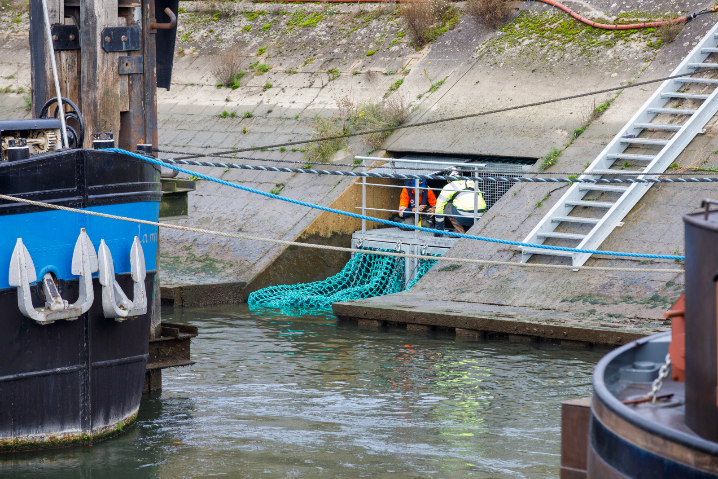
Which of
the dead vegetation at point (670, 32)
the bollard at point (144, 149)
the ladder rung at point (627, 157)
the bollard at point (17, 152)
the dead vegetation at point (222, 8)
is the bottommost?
the bollard at point (17, 152)

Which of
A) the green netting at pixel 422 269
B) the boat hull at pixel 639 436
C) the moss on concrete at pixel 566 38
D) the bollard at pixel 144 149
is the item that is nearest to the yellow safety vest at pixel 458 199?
the green netting at pixel 422 269

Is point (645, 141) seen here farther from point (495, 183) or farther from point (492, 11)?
point (492, 11)

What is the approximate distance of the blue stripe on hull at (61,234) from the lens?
20.7ft

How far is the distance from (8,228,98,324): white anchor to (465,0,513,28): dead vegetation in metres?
12.6

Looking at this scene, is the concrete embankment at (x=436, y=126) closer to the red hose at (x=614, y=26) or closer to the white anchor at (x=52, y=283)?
the red hose at (x=614, y=26)

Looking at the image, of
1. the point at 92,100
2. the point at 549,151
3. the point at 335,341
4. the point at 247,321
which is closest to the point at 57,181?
the point at 92,100

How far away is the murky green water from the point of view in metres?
6.78

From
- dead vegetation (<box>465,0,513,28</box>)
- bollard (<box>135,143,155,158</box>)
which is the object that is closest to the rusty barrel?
bollard (<box>135,143,155,158</box>)

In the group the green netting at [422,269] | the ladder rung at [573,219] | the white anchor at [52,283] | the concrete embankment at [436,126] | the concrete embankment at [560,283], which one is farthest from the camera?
the green netting at [422,269]

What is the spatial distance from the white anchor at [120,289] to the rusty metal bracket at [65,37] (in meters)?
2.07

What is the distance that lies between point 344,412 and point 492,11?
11.3 m

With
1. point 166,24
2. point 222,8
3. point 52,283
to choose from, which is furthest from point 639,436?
point 222,8

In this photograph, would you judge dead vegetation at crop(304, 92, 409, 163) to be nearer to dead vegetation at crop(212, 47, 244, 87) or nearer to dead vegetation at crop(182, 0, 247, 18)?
dead vegetation at crop(212, 47, 244, 87)

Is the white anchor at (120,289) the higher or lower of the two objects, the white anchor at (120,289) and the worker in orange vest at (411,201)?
the lower
